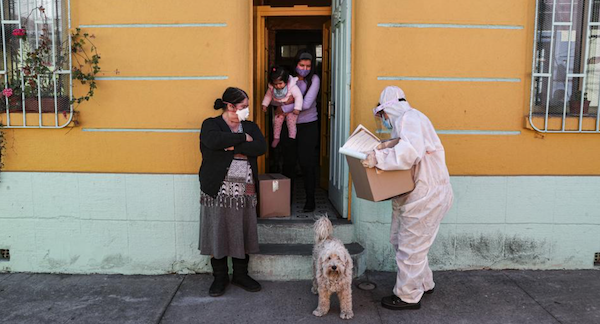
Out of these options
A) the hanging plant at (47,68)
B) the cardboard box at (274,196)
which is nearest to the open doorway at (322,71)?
the cardboard box at (274,196)

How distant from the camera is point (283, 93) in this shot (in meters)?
5.39

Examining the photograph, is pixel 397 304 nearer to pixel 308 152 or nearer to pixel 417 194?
pixel 417 194

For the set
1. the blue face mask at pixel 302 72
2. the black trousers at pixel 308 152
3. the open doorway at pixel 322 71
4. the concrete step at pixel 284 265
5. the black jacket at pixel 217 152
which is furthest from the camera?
the open doorway at pixel 322 71

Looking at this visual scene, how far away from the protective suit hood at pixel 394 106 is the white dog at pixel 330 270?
0.97 meters

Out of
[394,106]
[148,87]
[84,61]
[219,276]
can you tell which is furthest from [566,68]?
[84,61]

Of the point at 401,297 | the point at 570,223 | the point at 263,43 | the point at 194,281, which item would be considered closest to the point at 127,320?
the point at 194,281

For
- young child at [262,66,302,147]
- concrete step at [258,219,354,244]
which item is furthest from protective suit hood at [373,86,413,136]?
young child at [262,66,302,147]

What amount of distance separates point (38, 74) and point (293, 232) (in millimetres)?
2914

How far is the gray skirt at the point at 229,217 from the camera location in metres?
4.18

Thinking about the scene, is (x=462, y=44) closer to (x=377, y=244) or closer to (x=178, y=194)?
(x=377, y=244)

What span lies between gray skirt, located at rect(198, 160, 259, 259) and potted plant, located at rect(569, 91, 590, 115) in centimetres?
322

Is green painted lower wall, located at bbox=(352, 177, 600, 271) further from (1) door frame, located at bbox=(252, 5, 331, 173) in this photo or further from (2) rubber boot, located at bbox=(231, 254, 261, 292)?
(1) door frame, located at bbox=(252, 5, 331, 173)

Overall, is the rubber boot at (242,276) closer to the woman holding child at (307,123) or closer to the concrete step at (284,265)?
the concrete step at (284,265)

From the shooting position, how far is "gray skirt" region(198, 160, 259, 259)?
165 inches
